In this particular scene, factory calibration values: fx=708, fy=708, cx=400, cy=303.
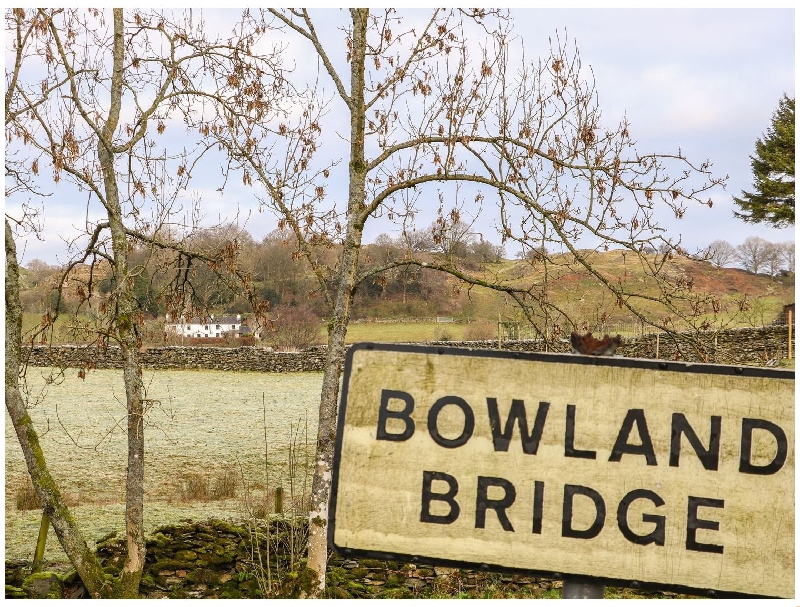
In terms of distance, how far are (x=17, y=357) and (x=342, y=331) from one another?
293 cm

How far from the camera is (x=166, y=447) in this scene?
15.3 m

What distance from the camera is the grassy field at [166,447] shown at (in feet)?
31.4

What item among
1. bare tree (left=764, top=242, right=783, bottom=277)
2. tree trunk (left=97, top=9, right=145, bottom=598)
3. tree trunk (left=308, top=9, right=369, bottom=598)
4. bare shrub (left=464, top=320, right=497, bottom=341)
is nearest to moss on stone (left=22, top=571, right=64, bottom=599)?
tree trunk (left=97, top=9, right=145, bottom=598)

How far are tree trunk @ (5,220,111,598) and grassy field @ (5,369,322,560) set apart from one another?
34 cm

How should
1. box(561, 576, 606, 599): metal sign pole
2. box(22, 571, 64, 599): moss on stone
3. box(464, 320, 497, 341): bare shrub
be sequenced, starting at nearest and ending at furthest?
box(561, 576, 606, 599): metal sign pole → box(22, 571, 64, 599): moss on stone → box(464, 320, 497, 341): bare shrub

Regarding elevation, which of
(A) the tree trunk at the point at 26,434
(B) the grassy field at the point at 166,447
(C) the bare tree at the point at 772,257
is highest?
(C) the bare tree at the point at 772,257

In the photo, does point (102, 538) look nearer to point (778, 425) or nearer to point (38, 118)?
point (38, 118)

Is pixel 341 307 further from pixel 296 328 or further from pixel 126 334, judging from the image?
pixel 296 328

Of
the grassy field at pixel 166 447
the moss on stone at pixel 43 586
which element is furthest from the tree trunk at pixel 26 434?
the moss on stone at pixel 43 586

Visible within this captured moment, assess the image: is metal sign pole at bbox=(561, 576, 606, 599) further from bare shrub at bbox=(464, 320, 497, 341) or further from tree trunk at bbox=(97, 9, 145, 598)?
bare shrub at bbox=(464, 320, 497, 341)

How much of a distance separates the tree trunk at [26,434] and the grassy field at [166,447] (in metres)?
0.34

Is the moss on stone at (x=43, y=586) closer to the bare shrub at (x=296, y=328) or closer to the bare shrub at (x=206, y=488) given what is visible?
the bare shrub at (x=206, y=488)

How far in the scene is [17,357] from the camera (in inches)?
251

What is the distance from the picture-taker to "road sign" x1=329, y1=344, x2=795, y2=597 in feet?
5.03
